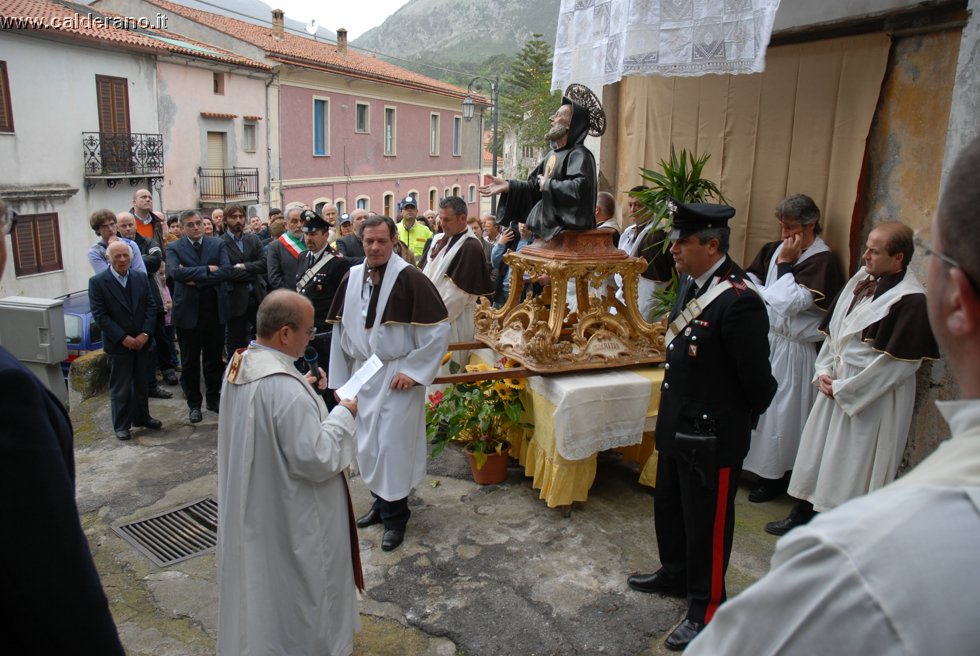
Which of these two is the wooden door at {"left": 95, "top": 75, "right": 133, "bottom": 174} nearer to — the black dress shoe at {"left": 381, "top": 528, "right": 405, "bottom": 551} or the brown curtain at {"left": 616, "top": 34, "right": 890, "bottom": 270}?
the brown curtain at {"left": 616, "top": 34, "right": 890, "bottom": 270}

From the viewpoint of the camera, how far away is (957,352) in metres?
0.91

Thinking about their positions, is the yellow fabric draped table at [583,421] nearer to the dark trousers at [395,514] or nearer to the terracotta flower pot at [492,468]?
the terracotta flower pot at [492,468]

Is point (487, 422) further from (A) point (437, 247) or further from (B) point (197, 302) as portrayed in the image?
(B) point (197, 302)

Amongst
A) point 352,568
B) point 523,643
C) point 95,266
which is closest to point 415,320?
point 352,568

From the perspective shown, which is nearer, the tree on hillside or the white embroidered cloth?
the white embroidered cloth

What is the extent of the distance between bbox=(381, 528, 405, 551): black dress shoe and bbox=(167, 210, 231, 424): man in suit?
3057mm

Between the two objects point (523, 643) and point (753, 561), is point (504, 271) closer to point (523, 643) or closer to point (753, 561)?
point (753, 561)

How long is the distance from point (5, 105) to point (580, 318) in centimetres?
1650

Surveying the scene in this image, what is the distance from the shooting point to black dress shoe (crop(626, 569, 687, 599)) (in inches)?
153

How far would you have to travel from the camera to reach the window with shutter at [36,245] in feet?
53.6

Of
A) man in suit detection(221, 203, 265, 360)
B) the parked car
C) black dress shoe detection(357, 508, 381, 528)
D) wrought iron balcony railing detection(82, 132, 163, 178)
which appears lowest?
black dress shoe detection(357, 508, 381, 528)

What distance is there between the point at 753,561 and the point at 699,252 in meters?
2.00

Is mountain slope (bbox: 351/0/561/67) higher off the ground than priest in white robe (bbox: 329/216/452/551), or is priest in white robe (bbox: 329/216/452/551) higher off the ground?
mountain slope (bbox: 351/0/561/67)

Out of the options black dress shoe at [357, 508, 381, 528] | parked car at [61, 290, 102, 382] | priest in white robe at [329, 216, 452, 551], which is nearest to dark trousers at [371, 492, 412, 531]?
priest in white robe at [329, 216, 452, 551]
